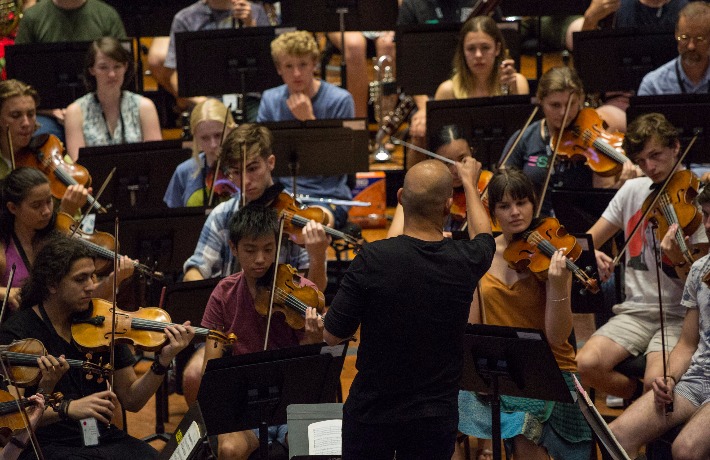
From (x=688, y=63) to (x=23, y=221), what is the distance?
11.4ft

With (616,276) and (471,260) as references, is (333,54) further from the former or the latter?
(471,260)

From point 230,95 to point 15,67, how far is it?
136 centimetres

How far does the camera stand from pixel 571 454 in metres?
4.16

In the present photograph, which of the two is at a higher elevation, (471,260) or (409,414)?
(471,260)

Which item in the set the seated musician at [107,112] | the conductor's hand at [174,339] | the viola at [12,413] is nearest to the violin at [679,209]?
the conductor's hand at [174,339]

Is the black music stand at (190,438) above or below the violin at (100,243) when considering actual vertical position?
below

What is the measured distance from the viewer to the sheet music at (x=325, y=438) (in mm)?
3680

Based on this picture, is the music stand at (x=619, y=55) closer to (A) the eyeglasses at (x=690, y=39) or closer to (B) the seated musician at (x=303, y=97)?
(A) the eyeglasses at (x=690, y=39)

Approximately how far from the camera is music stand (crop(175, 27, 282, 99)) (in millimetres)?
6391

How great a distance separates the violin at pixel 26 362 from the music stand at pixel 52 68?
2857mm

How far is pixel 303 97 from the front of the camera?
6.31m

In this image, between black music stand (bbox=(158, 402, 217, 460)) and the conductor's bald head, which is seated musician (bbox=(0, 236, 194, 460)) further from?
the conductor's bald head

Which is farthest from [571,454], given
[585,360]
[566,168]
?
[566,168]

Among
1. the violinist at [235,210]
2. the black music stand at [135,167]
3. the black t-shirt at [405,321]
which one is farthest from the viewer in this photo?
the black music stand at [135,167]
